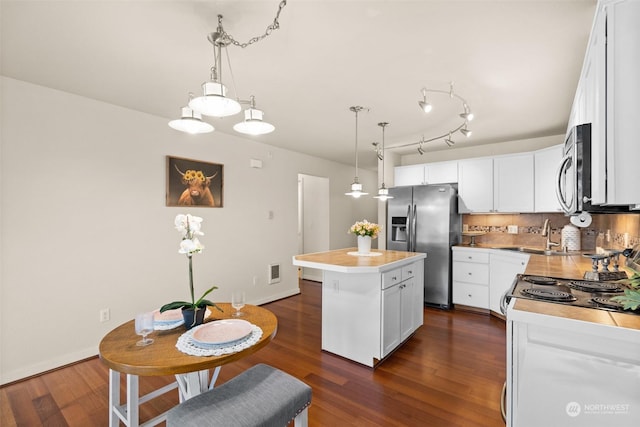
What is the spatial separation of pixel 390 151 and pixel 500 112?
205cm

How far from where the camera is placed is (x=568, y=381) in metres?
1.23

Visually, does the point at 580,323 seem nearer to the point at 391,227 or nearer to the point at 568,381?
the point at 568,381

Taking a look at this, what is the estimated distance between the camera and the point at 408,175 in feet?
16.2

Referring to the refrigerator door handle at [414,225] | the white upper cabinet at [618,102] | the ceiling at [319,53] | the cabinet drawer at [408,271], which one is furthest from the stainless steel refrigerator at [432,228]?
the white upper cabinet at [618,102]

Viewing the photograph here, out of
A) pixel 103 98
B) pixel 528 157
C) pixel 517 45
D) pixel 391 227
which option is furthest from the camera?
pixel 391 227

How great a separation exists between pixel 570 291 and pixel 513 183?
278cm

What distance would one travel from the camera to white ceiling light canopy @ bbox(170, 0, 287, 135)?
1298 mm

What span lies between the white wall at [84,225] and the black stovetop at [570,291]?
3268 millimetres

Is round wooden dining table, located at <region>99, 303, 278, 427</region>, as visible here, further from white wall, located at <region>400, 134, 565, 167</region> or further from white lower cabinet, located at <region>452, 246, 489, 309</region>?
white wall, located at <region>400, 134, 565, 167</region>

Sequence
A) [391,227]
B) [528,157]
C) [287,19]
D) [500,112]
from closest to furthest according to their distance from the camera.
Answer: [287,19] < [500,112] < [528,157] < [391,227]

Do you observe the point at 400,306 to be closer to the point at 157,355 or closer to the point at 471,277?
the point at 471,277

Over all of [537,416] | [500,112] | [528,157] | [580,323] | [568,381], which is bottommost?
[537,416]

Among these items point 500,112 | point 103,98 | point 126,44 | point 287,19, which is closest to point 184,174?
point 103,98

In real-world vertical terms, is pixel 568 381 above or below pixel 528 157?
below
